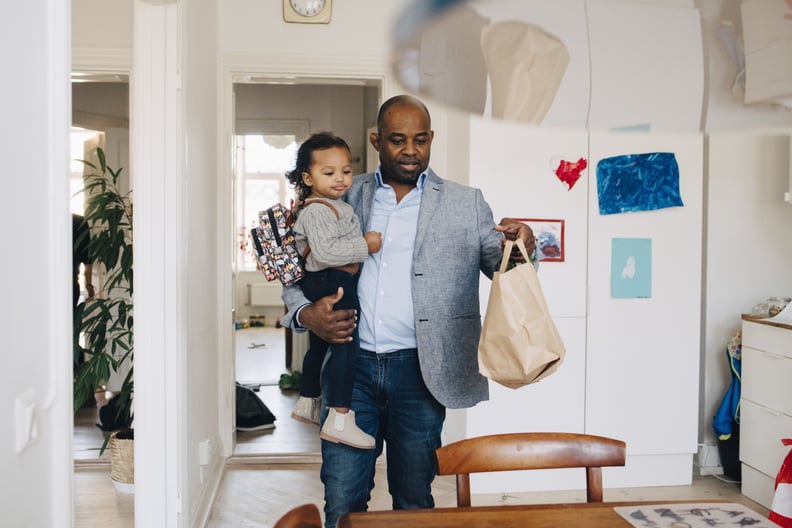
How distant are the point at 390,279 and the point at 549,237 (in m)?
1.67

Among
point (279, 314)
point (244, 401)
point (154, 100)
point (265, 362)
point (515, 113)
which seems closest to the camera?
point (515, 113)

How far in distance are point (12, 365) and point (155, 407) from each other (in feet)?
4.80

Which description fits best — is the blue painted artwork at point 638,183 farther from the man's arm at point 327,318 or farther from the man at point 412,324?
the man's arm at point 327,318

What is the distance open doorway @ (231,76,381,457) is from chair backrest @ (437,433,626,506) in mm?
2075

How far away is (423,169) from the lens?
1896 mm

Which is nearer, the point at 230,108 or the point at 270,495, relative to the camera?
the point at 270,495

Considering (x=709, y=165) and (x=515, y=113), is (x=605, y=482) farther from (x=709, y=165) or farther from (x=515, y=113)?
(x=515, y=113)

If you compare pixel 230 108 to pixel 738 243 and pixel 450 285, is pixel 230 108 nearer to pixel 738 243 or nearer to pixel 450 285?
pixel 450 285

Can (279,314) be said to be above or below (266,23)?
below

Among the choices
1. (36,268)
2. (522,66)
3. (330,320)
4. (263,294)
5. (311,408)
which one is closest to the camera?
(522,66)

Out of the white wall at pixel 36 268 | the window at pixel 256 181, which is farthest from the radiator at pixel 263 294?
the white wall at pixel 36 268

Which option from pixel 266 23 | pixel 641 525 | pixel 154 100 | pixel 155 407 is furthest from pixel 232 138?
pixel 641 525

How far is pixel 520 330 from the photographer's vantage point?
1.52 m

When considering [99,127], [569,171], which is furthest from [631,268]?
[99,127]
